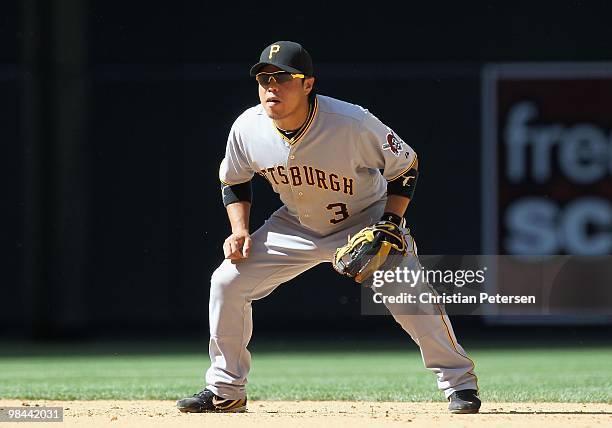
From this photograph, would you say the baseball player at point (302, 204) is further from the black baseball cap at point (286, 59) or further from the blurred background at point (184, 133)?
the blurred background at point (184, 133)

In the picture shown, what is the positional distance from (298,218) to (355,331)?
513 centimetres

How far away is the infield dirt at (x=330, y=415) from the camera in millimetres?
4719

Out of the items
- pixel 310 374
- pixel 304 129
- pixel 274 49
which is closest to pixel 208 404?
pixel 304 129

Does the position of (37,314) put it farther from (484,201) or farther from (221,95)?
(484,201)

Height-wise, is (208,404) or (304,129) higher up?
(304,129)

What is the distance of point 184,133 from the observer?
34.0 ft

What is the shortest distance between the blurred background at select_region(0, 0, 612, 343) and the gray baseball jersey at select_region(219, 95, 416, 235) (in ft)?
16.3

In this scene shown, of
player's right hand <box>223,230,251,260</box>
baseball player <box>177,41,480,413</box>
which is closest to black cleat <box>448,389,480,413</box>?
baseball player <box>177,41,480,413</box>

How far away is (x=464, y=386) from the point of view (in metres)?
5.06

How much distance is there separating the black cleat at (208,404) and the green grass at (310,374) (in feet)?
3.05

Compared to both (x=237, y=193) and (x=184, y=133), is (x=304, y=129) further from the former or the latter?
(x=184, y=133)

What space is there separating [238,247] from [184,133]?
17.5 ft

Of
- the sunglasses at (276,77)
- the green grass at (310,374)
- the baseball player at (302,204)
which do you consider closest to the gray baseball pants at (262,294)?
the baseball player at (302,204)

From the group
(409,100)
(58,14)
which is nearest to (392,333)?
(409,100)
